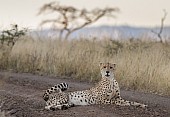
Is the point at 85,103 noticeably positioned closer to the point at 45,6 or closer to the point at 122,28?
the point at 122,28

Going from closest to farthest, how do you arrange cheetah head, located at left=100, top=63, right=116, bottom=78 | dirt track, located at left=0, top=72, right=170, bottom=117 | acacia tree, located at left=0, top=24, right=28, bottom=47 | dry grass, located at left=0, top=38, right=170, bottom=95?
dirt track, located at left=0, top=72, right=170, bottom=117 < cheetah head, located at left=100, top=63, right=116, bottom=78 < dry grass, located at left=0, top=38, right=170, bottom=95 < acacia tree, located at left=0, top=24, right=28, bottom=47

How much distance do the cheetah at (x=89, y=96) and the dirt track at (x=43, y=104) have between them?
6.1 inches

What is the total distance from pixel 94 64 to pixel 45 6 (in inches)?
585

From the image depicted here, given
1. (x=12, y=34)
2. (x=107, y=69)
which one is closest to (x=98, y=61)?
(x=12, y=34)

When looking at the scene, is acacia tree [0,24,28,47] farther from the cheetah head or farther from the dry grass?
the cheetah head

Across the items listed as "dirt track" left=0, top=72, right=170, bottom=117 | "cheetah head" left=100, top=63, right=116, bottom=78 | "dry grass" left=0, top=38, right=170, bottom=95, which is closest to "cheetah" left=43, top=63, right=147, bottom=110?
"cheetah head" left=100, top=63, right=116, bottom=78

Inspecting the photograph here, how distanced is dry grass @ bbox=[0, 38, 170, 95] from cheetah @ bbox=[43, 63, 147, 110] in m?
2.07

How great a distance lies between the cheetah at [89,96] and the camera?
707 centimetres

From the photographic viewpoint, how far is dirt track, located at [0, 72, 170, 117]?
21.7ft

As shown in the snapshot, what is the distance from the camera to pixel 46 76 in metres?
11.3

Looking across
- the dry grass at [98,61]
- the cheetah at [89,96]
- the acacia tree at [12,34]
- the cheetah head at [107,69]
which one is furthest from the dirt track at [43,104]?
the acacia tree at [12,34]

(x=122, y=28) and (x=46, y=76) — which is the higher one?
(x=122, y=28)

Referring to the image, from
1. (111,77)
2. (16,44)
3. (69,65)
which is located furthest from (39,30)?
(111,77)

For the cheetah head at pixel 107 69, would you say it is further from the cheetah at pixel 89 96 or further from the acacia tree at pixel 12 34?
the acacia tree at pixel 12 34
